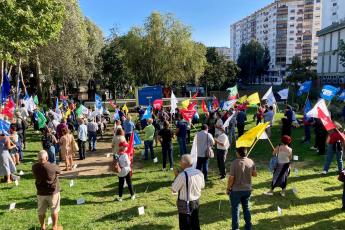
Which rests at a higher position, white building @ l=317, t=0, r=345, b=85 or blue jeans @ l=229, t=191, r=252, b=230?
white building @ l=317, t=0, r=345, b=85

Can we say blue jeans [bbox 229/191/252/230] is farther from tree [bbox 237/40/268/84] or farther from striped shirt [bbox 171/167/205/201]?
tree [bbox 237/40/268/84]

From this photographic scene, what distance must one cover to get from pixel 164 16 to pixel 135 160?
29.6 m

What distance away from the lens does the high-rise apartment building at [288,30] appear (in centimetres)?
10812

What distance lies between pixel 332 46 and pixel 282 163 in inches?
2320

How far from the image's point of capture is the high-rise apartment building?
355ft

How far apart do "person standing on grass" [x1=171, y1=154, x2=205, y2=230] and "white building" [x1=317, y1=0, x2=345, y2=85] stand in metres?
53.7

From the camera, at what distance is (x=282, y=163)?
9688 mm

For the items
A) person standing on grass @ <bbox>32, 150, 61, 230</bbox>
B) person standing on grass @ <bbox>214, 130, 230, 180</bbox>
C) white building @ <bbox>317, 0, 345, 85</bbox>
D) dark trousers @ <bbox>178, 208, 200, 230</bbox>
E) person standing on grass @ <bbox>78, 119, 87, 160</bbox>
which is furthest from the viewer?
white building @ <bbox>317, 0, 345, 85</bbox>

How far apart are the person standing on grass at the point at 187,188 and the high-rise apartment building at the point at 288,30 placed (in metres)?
107

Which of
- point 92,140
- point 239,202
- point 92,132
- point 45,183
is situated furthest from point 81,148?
point 239,202

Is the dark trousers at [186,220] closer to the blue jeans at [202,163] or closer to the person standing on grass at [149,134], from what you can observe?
the blue jeans at [202,163]

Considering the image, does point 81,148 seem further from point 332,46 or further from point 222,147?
point 332,46

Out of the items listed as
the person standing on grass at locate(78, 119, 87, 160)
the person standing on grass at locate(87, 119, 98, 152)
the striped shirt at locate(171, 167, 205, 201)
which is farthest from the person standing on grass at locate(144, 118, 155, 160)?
the striped shirt at locate(171, 167, 205, 201)

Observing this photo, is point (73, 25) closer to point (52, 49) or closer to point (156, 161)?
point (52, 49)
